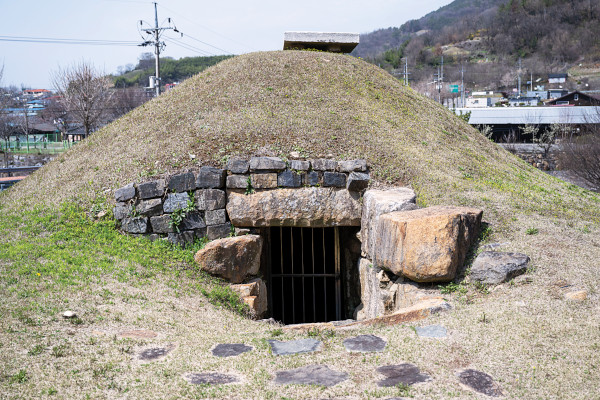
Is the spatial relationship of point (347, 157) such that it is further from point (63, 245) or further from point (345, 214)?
point (63, 245)

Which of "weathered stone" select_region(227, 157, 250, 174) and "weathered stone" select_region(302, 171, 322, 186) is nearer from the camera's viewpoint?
"weathered stone" select_region(227, 157, 250, 174)

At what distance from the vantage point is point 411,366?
14.1ft

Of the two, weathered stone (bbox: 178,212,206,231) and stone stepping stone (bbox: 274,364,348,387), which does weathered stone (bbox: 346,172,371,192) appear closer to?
weathered stone (bbox: 178,212,206,231)

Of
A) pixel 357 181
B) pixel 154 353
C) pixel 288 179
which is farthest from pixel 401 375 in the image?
pixel 288 179

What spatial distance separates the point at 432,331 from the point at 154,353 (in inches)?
112

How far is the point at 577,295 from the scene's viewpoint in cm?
537

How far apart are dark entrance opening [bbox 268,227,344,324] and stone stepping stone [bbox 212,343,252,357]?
4.61 meters

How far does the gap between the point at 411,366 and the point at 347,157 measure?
5616 mm

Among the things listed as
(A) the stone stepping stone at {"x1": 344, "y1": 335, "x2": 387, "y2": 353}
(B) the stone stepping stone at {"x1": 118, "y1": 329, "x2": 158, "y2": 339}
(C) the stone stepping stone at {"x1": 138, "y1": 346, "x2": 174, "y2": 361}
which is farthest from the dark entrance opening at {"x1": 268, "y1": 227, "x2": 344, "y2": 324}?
(C) the stone stepping stone at {"x1": 138, "y1": 346, "x2": 174, "y2": 361}

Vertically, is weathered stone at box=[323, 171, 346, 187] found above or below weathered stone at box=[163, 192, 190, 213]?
above

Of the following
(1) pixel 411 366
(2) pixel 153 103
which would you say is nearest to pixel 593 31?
(2) pixel 153 103

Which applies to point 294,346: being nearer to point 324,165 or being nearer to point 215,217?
point 215,217

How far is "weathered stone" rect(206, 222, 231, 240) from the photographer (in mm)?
8609

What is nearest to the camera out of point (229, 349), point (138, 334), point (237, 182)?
point (229, 349)
